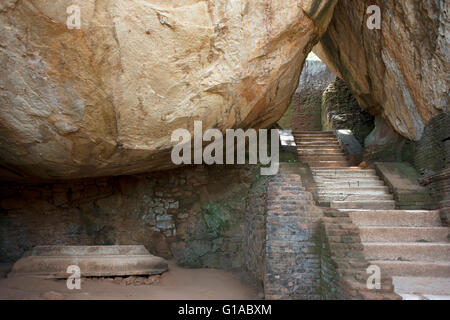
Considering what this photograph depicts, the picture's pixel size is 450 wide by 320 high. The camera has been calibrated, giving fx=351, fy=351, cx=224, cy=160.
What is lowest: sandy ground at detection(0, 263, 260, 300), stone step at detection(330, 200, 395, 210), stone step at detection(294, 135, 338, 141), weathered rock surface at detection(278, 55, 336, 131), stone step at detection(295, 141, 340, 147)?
sandy ground at detection(0, 263, 260, 300)

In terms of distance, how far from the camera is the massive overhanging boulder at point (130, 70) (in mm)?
3949

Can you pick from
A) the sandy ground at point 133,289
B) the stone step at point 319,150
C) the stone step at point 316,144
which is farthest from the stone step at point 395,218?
the stone step at point 316,144

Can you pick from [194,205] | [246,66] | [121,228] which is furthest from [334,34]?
[121,228]

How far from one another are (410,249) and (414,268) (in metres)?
0.32

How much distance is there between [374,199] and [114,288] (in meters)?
4.17

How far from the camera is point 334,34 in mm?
7719

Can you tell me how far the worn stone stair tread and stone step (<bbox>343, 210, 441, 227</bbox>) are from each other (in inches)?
120

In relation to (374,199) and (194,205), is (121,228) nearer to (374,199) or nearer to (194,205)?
(194,205)

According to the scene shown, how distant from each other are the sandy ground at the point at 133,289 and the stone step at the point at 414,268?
5.41 ft

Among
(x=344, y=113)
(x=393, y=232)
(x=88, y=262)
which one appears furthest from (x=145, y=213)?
(x=344, y=113)

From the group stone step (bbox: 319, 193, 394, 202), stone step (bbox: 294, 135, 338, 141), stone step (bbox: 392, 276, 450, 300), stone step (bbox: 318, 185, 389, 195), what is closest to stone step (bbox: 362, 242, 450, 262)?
stone step (bbox: 392, 276, 450, 300)

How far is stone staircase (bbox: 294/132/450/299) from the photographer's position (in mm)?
3762

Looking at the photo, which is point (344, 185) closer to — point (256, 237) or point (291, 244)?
point (256, 237)

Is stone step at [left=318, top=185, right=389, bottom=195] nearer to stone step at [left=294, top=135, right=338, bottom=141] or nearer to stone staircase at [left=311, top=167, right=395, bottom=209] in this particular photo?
stone staircase at [left=311, top=167, right=395, bottom=209]
